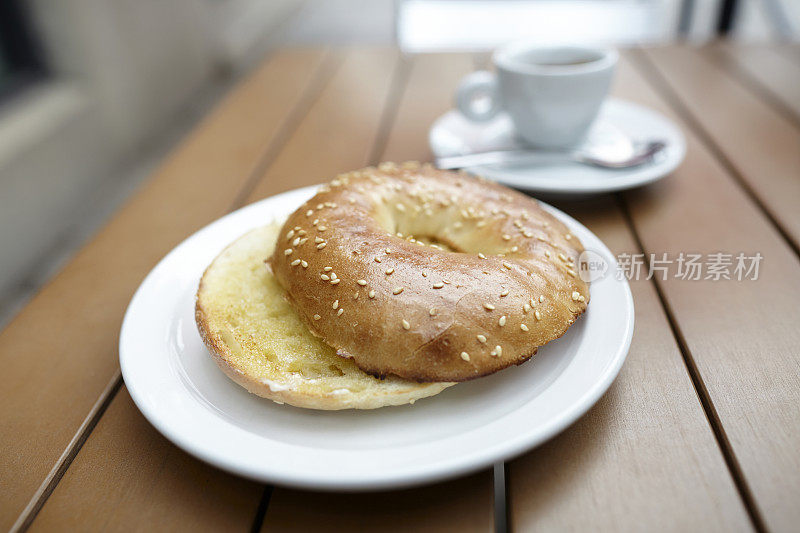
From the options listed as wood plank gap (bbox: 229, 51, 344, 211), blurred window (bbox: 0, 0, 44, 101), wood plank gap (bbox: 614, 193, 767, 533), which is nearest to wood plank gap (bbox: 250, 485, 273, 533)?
wood plank gap (bbox: 614, 193, 767, 533)

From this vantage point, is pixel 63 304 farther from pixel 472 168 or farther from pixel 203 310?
pixel 472 168

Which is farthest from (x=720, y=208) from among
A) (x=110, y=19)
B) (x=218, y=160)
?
(x=110, y=19)

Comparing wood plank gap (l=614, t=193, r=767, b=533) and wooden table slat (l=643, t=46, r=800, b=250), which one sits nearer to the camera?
wood plank gap (l=614, t=193, r=767, b=533)

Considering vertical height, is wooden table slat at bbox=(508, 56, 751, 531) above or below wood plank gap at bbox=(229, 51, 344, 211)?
above

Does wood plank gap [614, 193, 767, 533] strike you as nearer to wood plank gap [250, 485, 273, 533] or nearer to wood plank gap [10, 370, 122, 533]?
wood plank gap [250, 485, 273, 533]

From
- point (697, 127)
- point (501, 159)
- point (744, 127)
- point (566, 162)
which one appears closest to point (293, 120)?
point (501, 159)

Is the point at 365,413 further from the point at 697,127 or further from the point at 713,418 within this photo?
the point at 697,127
